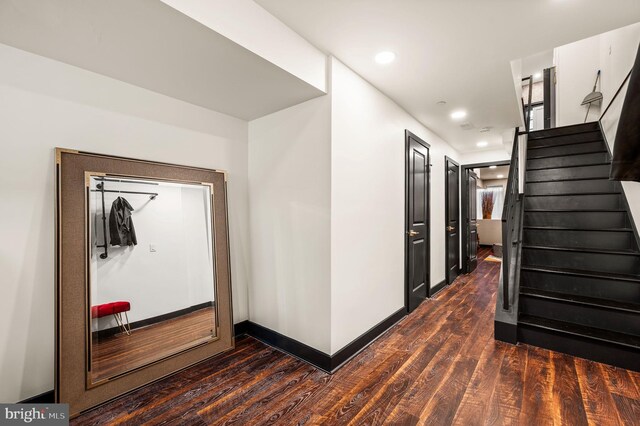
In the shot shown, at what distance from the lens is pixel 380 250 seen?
279cm

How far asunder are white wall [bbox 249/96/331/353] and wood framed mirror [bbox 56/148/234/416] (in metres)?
0.34

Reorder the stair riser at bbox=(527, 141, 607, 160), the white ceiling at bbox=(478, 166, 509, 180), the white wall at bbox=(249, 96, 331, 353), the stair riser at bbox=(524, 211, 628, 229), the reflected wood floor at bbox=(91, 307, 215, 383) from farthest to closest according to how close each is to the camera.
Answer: the white ceiling at bbox=(478, 166, 509, 180)
the stair riser at bbox=(527, 141, 607, 160)
the stair riser at bbox=(524, 211, 628, 229)
the white wall at bbox=(249, 96, 331, 353)
the reflected wood floor at bbox=(91, 307, 215, 383)

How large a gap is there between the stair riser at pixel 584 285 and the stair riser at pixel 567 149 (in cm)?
220

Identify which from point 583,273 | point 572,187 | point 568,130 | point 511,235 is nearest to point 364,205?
point 511,235

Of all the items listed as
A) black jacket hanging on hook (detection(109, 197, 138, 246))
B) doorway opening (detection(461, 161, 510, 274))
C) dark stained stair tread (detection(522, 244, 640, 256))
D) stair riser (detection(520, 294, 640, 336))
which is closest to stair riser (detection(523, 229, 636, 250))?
dark stained stair tread (detection(522, 244, 640, 256))

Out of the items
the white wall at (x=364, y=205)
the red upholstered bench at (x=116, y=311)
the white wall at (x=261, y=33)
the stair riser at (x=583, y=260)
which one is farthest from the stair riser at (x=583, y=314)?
the red upholstered bench at (x=116, y=311)

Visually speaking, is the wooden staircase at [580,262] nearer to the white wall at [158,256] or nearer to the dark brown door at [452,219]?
the dark brown door at [452,219]

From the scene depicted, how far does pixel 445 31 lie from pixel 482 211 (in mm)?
9371

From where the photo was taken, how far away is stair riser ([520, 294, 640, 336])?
2262 mm

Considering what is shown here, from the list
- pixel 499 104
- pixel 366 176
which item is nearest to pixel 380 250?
pixel 366 176

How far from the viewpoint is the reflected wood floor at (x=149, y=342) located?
1.87m

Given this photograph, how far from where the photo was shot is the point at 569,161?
151 inches

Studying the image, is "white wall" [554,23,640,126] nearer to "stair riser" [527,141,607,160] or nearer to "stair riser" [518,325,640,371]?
"stair riser" [527,141,607,160]

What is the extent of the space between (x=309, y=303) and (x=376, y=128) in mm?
1785
